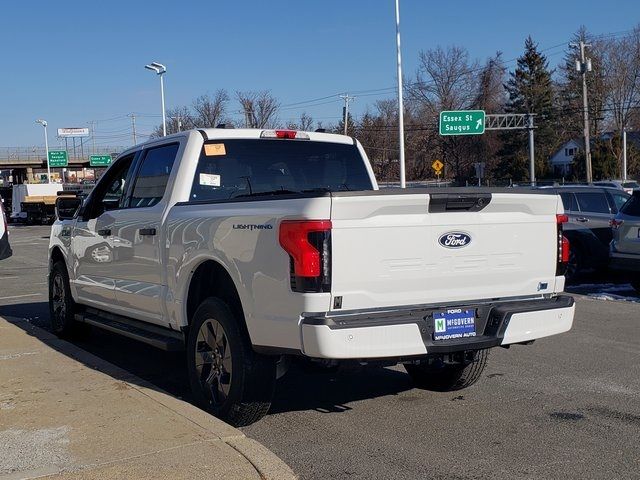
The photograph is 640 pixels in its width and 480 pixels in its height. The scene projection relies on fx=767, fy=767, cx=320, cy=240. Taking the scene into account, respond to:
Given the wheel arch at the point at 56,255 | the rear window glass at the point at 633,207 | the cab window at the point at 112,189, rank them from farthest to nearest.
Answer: the rear window glass at the point at 633,207 < the wheel arch at the point at 56,255 < the cab window at the point at 112,189

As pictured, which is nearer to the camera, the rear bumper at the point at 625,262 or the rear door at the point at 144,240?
the rear door at the point at 144,240

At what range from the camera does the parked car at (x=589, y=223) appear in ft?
45.3

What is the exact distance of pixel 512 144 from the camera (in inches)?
3105

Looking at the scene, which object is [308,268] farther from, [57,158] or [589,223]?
[57,158]

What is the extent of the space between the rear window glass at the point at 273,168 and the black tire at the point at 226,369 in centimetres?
108

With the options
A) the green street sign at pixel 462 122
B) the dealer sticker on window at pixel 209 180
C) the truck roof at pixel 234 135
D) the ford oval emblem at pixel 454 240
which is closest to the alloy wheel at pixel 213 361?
the dealer sticker on window at pixel 209 180

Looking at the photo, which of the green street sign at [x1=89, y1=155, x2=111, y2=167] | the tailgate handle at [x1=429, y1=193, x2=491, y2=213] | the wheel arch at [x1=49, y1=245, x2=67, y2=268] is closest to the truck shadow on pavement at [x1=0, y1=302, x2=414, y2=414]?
the wheel arch at [x1=49, y1=245, x2=67, y2=268]

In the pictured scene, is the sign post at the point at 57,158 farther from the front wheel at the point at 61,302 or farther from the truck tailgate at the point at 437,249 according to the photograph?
the truck tailgate at the point at 437,249

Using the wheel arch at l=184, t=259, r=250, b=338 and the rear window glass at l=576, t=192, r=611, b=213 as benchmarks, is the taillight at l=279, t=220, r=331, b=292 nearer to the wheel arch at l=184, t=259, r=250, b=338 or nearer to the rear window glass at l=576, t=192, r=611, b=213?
the wheel arch at l=184, t=259, r=250, b=338

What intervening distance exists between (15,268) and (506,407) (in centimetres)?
1584

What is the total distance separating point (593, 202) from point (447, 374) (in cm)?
947

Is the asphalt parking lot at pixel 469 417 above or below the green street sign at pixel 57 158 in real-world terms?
below

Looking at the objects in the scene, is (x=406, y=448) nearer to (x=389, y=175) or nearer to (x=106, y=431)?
(x=106, y=431)

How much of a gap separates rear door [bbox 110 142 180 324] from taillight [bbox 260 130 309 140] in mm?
787
